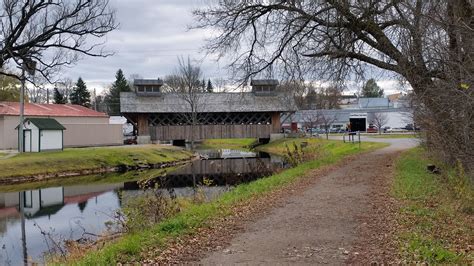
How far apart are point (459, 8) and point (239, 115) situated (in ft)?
142

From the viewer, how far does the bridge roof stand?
50.9m

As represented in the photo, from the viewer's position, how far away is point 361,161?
22969mm

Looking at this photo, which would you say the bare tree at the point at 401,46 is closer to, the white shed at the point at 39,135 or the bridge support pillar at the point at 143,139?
the white shed at the point at 39,135

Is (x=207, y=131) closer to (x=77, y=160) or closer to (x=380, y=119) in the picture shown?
(x=77, y=160)

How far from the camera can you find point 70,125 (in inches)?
1756

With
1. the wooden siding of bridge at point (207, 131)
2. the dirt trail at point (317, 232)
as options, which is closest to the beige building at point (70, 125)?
the wooden siding of bridge at point (207, 131)

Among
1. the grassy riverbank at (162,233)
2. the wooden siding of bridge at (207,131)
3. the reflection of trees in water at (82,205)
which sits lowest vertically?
the reflection of trees in water at (82,205)

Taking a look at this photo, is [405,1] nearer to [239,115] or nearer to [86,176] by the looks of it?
[86,176]

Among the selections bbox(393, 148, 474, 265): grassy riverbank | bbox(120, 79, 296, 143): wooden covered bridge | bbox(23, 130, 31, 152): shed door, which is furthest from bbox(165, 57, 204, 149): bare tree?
bbox(393, 148, 474, 265): grassy riverbank

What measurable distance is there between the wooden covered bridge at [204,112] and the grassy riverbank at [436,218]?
1444 inches

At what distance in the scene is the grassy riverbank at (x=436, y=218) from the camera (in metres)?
6.72

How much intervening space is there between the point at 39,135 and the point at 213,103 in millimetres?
21581

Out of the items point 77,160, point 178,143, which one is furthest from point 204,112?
point 77,160

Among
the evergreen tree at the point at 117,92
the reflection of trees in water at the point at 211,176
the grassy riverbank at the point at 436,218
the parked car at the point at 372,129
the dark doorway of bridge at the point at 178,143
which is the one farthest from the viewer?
the evergreen tree at the point at 117,92
